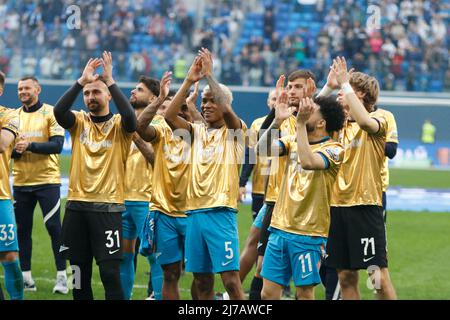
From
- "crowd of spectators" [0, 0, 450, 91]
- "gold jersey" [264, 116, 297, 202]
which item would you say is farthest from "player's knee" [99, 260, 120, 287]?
"crowd of spectators" [0, 0, 450, 91]

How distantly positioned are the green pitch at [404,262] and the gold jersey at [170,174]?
1.91 m

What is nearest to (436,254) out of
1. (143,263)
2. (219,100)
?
(143,263)

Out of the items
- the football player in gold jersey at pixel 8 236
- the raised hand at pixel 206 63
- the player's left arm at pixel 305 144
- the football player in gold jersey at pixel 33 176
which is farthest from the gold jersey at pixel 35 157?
the player's left arm at pixel 305 144

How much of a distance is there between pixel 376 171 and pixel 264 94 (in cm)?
1825

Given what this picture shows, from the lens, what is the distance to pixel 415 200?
20.5 meters

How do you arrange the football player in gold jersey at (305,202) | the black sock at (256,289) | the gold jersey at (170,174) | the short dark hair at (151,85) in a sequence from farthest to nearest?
the short dark hair at (151,85), the black sock at (256,289), the gold jersey at (170,174), the football player in gold jersey at (305,202)

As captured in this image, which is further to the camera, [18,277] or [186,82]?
[18,277]

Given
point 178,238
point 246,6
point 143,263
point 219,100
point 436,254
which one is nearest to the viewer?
point 219,100

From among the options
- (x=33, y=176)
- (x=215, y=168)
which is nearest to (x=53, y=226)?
(x=33, y=176)

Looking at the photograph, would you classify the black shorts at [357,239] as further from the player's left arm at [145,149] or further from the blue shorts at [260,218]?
the player's left arm at [145,149]

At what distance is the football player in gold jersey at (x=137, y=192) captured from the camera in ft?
29.8

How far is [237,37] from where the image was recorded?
3192 cm

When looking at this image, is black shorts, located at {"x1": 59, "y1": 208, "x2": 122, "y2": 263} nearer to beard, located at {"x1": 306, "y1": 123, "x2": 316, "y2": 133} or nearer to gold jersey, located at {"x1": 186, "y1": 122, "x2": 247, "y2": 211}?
gold jersey, located at {"x1": 186, "y1": 122, "x2": 247, "y2": 211}

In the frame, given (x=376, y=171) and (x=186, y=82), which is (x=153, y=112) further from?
(x=376, y=171)
